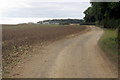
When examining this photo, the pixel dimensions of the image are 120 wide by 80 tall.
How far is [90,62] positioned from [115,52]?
3329mm

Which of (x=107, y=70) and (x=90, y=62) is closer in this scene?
(x=107, y=70)

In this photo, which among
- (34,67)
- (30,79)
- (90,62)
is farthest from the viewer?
(90,62)

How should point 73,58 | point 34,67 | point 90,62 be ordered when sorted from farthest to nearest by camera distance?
point 73,58, point 90,62, point 34,67

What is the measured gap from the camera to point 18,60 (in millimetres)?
17703

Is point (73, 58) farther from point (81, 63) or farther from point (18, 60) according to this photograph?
point (18, 60)

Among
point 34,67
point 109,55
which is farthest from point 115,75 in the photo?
point 109,55

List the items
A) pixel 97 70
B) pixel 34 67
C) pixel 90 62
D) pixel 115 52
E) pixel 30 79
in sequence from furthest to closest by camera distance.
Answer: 1. pixel 115 52
2. pixel 90 62
3. pixel 34 67
4. pixel 97 70
5. pixel 30 79

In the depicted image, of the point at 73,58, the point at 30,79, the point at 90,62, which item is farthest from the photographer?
the point at 73,58

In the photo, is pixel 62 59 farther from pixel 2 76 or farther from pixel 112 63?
pixel 2 76

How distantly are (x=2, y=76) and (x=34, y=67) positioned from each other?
263 centimetres

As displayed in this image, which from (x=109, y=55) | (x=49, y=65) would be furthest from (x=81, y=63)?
(x=109, y=55)

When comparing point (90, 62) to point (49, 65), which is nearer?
point (49, 65)

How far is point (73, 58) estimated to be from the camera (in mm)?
18344

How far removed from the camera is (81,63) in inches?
648
